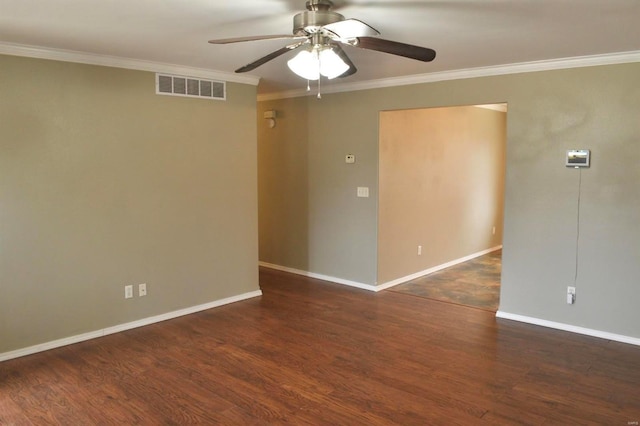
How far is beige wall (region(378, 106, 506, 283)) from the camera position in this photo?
5.53 m

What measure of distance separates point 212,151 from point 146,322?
68.7 inches

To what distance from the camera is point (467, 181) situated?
6.94 m

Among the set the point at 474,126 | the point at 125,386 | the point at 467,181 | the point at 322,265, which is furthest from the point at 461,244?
the point at 125,386

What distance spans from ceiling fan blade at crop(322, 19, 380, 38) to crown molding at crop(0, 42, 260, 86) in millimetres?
2315

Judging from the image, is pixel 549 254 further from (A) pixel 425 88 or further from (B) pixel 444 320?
(A) pixel 425 88

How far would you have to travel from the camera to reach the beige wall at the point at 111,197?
3.60 meters

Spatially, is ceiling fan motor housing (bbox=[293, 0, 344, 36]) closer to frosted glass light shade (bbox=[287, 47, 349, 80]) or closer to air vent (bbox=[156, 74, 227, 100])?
frosted glass light shade (bbox=[287, 47, 349, 80])

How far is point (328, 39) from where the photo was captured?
2609mm

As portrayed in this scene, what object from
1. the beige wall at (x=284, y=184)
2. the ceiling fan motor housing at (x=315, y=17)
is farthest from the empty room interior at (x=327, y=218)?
the beige wall at (x=284, y=184)

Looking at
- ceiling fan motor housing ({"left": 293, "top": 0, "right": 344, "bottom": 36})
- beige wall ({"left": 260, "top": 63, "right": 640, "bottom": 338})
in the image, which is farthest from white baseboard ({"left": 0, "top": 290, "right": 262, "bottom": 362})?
ceiling fan motor housing ({"left": 293, "top": 0, "right": 344, "bottom": 36})

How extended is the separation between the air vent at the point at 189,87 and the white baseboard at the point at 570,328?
11.5 ft

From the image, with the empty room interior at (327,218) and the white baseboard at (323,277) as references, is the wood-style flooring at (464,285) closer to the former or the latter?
the empty room interior at (327,218)

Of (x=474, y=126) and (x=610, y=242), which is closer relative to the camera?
(x=610, y=242)

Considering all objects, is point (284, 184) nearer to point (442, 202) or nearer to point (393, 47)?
point (442, 202)
